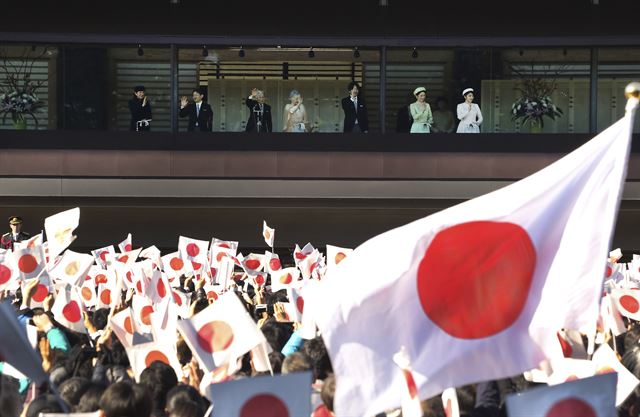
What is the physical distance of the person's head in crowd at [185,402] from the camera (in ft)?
23.3

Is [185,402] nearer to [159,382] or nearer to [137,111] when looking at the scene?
[159,382]

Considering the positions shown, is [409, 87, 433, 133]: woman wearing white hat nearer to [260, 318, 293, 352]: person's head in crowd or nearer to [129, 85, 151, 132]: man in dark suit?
[129, 85, 151, 132]: man in dark suit

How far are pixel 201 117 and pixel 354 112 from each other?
3.35 meters

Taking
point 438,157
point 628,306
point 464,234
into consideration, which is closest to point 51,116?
point 438,157

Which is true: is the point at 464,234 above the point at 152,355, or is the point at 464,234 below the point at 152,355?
above

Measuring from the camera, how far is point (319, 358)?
30.9 feet

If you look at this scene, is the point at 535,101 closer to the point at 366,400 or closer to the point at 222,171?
the point at 222,171

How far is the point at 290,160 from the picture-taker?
102 ft

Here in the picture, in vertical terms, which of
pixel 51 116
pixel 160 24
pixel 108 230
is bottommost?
pixel 108 230

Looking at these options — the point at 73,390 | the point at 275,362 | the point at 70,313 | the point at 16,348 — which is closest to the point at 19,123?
the point at 70,313

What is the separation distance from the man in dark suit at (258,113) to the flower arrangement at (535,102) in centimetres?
526

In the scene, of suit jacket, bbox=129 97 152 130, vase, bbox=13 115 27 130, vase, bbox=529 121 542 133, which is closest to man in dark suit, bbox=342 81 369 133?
vase, bbox=529 121 542 133

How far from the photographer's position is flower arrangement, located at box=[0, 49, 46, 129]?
30031 millimetres

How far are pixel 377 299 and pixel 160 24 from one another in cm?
2617
